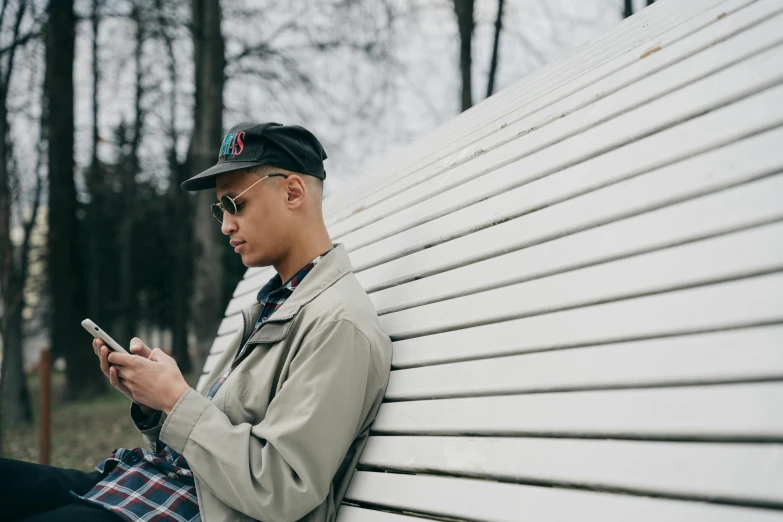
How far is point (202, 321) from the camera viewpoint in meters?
9.01

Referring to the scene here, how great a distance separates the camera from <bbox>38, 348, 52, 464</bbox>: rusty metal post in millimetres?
7070

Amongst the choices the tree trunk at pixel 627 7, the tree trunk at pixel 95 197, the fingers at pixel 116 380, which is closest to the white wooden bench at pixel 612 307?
the fingers at pixel 116 380

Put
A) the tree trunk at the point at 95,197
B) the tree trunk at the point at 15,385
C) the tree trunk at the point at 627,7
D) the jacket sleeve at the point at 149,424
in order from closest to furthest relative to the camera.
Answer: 1. the jacket sleeve at the point at 149,424
2. the tree trunk at the point at 627,7
3. the tree trunk at the point at 15,385
4. the tree trunk at the point at 95,197

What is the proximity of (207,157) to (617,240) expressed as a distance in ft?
25.5

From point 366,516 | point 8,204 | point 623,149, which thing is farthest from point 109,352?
point 8,204

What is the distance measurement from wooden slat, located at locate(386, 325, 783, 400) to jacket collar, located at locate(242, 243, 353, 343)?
43 centimetres

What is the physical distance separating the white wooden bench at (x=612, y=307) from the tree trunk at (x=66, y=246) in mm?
13083

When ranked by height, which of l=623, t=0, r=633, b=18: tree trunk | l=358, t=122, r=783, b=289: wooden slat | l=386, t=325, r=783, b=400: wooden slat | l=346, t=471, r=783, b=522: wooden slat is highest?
l=623, t=0, r=633, b=18: tree trunk

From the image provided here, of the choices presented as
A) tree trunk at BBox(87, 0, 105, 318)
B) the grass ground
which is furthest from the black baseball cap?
tree trunk at BBox(87, 0, 105, 318)

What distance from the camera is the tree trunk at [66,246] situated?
13.8m

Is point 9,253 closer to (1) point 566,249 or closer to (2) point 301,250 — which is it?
(2) point 301,250

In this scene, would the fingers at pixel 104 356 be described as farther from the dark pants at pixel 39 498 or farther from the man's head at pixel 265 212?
the man's head at pixel 265 212

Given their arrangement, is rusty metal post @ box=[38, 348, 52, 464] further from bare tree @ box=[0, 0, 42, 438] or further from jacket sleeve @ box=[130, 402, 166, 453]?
jacket sleeve @ box=[130, 402, 166, 453]

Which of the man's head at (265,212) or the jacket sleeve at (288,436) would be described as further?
the man's head at (265,212)
